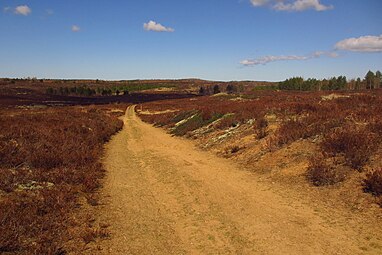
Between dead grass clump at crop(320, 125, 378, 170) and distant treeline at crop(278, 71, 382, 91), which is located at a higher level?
distant treeline at crop(278, 71, 382, 91)

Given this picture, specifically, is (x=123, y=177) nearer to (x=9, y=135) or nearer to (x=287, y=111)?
(x=9, y=135)

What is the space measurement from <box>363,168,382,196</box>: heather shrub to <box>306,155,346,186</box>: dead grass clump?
946 millimetres

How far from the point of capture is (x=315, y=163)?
1054cm

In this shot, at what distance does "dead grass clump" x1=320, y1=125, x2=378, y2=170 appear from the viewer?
32.6 feet

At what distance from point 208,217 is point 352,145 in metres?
6.20

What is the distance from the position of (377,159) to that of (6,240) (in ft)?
33.6

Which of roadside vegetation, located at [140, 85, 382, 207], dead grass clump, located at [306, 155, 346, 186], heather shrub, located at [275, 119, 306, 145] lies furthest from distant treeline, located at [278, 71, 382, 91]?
dead grass clump, located at [306, 155, 346, 186]

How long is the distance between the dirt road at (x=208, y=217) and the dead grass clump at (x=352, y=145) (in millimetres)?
2816

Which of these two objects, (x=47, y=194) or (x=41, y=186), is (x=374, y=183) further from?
(x=41, y=186)

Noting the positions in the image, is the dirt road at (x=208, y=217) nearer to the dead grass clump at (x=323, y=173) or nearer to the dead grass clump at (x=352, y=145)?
the dead grass clump at (x=323, y=173)

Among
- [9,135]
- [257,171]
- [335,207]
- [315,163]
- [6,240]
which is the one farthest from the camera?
[9,135]

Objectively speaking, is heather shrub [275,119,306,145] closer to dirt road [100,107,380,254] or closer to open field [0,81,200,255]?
dirt road [100,107,380,254]

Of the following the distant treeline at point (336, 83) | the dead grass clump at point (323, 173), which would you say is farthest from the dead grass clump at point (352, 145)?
the distant treeline at point (336, 83)

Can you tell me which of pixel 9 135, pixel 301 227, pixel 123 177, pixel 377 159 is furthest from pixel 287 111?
pixel 9 135
